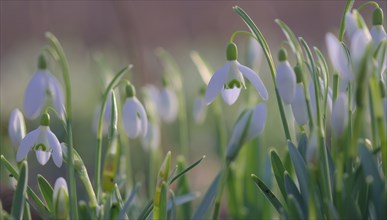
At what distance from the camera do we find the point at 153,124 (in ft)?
8.34

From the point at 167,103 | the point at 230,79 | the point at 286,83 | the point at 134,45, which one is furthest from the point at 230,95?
the point at 134,45

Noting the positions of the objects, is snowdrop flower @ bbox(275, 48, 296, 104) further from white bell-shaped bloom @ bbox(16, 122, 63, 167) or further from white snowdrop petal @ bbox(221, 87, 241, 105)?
white bell-shaped bloom @ bbox(16, 122, 63, 167)

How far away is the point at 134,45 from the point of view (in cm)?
392

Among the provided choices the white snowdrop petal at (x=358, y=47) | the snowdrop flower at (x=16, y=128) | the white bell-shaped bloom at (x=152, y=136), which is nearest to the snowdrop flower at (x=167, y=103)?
the white bell-shaped bloom at (x=152, y=136)

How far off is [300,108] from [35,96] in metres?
0.55

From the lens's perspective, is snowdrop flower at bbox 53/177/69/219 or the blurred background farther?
the blurred background

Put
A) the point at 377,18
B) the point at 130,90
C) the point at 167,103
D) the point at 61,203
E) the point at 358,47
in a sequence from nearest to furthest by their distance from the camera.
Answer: the point at 358,47 → the point at 61,203 → the point at 377,18 → the point at 130,90 → the point at 167,103

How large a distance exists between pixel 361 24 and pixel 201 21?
11039mm

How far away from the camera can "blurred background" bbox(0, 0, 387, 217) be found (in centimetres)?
429

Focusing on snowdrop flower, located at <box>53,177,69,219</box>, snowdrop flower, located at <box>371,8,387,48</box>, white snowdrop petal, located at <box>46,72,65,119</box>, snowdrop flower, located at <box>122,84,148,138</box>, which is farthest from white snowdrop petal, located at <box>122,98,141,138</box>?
snowdrop flower, located at <box>371,8,387,48</box>

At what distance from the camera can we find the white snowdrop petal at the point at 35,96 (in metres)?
→ 1.53

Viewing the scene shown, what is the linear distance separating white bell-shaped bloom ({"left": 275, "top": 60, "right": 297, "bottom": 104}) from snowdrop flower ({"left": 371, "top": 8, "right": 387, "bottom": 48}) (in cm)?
18

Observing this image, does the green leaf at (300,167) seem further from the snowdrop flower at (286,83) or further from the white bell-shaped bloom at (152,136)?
the white bell-shaped bloom at (152,136)

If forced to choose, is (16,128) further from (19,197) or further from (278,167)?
(278,167)
